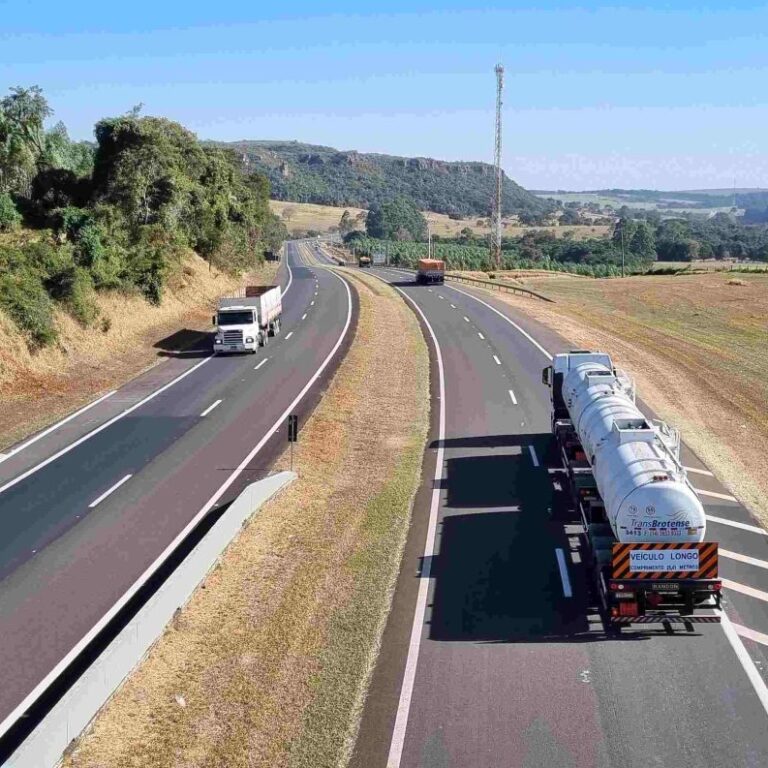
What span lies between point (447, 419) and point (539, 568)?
13.8m

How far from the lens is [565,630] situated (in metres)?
16.8

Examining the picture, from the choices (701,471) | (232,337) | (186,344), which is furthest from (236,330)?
(701,471)

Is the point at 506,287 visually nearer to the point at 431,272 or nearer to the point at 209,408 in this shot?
the point at 431,272

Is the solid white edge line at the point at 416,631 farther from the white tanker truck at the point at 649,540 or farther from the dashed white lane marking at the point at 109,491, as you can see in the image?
the dashed white lane marking at the point at 109,491

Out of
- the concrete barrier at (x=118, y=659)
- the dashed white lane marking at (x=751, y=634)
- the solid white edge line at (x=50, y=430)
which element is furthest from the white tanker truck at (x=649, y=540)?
the solid white edge line at (x=50, y=430)

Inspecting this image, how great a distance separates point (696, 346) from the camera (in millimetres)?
52438

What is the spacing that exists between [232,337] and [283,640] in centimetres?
3137

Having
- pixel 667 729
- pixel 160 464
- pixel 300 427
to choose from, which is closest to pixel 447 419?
pixel 300 427

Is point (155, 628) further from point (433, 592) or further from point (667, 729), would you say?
point (667, 729)

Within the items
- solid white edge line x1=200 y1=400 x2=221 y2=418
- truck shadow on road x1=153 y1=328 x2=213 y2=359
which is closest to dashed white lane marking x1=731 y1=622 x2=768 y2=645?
solid white edge line x1=200 y1=400 x2=221 y2=418

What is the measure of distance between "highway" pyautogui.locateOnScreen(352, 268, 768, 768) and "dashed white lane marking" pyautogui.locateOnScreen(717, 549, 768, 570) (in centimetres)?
6

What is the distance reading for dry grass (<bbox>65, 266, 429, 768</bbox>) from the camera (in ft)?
42.9

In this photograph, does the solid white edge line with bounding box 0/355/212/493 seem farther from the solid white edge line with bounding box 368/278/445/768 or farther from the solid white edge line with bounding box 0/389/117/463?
the solid white edge line with bounding box 368/278/445/768

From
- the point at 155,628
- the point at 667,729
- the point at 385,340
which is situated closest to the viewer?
the point at 667,729
